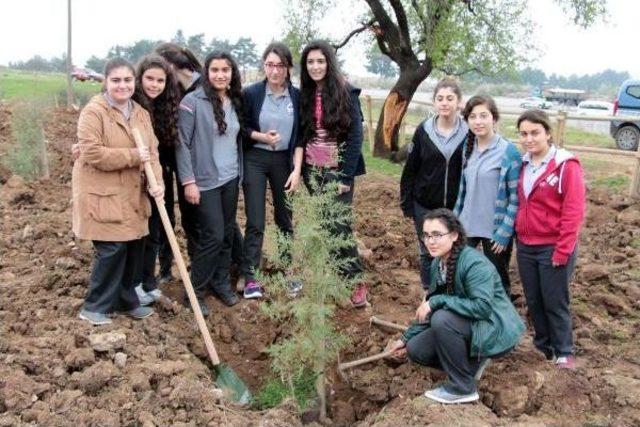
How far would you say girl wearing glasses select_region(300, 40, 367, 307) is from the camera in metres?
4.52

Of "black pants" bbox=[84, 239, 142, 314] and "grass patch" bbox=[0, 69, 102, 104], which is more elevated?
"grass patch" bbox=[0, 69, 102, 104]

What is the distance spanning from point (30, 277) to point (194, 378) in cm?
211

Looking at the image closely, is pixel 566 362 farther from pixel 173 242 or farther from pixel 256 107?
pixel 256 107

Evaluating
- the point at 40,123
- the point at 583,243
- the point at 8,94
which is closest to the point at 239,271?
the point at 583,243

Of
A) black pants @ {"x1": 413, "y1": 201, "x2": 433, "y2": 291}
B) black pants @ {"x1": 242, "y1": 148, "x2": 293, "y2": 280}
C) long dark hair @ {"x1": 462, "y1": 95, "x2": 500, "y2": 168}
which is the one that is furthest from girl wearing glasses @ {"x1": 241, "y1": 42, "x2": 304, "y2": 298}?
long dark hair @ {"x1": 462, "y1": 95, "x2": 500, "y2": 168}

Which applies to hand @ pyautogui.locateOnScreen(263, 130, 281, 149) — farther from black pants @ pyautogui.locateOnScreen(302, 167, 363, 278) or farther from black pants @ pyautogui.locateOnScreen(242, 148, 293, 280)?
black pants @ pyautogui.locateOnScreen(302, 167, 363, 278)

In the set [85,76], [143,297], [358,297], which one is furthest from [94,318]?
[85,76]

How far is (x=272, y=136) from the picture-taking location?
465 cm

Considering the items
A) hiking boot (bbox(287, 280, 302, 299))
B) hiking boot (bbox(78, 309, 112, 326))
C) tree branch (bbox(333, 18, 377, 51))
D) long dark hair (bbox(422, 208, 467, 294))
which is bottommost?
hiking boot (bbox(78, 309, 112, 326))

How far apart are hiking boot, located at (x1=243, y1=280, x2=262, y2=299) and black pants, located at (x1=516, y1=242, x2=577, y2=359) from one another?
84.3 inches

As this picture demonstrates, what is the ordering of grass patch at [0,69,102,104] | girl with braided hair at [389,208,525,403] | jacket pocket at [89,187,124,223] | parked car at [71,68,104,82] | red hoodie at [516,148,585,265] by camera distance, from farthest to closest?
parked car at [71,68,104,82] → grass patch at [0,69,102,104] → jacket pocket at [89,187,124,223] → red hoodie at [516,148,585,265] → girl with braided hair at [389,208,525,403]

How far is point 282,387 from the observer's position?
4.27 meters

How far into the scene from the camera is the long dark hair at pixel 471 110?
408 centimetres

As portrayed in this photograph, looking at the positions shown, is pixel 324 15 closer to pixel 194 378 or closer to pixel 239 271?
pixel 239 271
